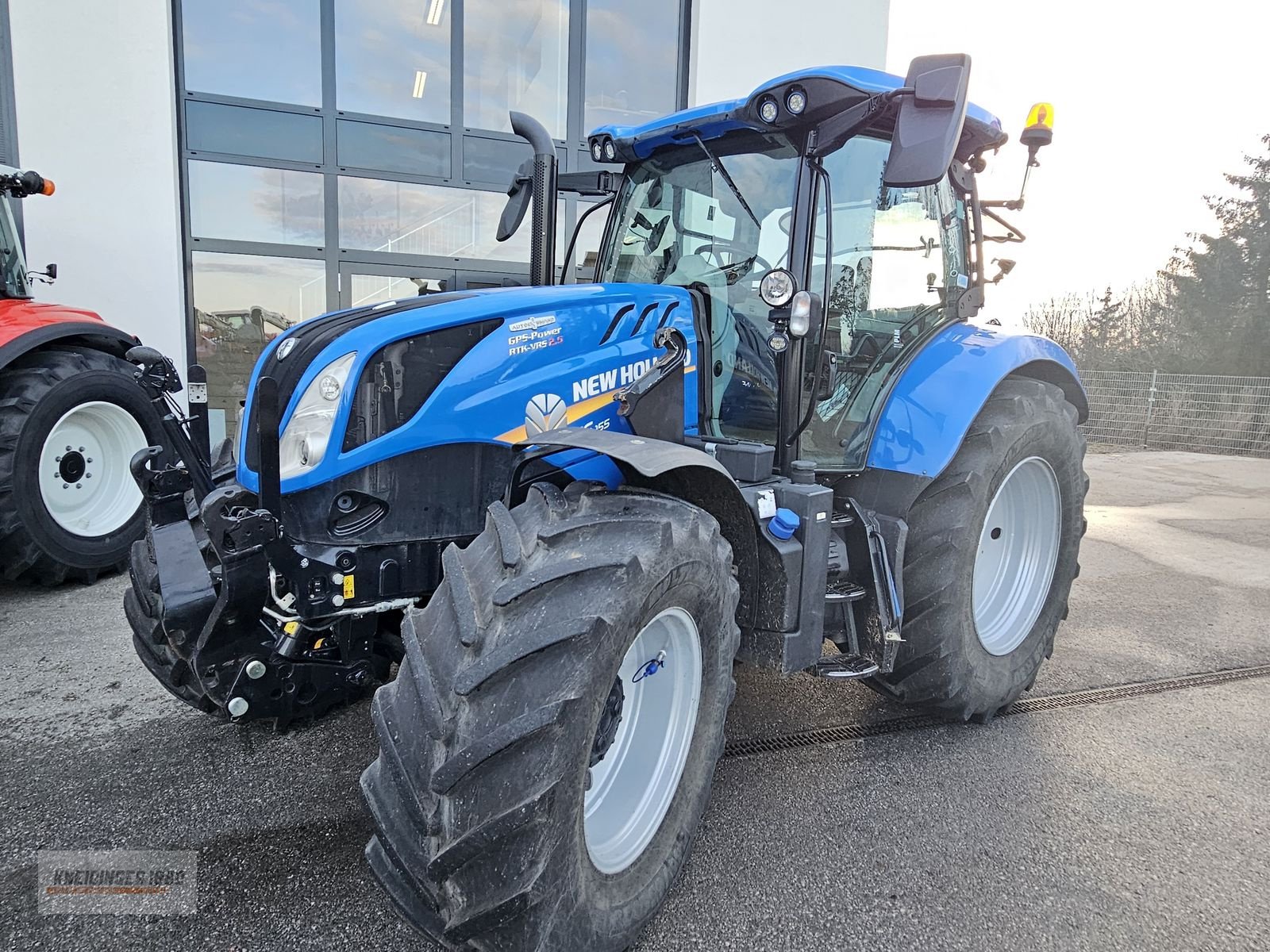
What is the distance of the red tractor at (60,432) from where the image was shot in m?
4.35

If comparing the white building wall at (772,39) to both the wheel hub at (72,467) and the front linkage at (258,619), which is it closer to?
the wheel hub at (72,467)

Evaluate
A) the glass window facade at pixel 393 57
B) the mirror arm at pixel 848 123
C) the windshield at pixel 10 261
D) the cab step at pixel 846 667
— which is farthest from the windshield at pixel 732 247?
the glass window facade at pixel 393 57

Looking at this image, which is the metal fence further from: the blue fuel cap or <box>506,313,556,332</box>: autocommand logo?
<box>506,313,556,332</box>: autocommand logo

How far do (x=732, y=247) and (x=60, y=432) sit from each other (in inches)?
165

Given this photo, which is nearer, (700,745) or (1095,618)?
(700,745)

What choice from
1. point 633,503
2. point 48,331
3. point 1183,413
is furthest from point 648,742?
point 1183,413

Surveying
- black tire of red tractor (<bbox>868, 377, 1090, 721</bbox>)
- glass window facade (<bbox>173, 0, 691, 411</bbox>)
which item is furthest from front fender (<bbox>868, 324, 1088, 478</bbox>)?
glass window facade (<bbox>173, 0, 691, 411</bbox>)

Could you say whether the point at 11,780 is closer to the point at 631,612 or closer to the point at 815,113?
the point at 631,612

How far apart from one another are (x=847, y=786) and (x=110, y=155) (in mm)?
8221

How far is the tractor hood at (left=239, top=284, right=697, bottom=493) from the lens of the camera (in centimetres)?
206

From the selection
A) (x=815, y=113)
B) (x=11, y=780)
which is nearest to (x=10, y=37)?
(x=11, y=780)

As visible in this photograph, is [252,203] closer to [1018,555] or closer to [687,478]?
[687,478]

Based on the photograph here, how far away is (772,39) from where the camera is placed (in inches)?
377

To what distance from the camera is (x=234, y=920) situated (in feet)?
6.25
